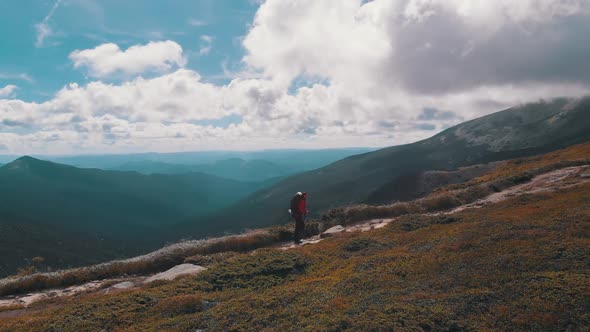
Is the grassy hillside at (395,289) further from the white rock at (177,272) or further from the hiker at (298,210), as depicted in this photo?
the hiker at (298,210)

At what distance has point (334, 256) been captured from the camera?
20.6 meters

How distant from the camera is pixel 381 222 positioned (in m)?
30.7

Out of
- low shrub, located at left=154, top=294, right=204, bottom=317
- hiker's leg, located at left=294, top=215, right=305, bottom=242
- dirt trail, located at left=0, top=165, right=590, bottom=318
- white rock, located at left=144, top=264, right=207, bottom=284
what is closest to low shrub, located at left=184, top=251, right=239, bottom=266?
white rock, located at left=144, top=264, right=207, bottom=284

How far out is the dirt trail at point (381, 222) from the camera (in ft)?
60.4

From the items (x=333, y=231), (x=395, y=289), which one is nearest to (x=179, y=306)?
(x=395, y=289)

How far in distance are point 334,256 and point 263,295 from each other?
23.3 ft

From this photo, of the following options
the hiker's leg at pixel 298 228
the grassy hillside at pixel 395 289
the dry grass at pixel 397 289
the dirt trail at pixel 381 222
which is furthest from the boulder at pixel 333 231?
the dry grass at pixel 397 289

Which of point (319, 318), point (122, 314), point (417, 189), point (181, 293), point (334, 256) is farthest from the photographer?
point (417, 189)

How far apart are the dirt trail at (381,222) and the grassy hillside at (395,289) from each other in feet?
6.99

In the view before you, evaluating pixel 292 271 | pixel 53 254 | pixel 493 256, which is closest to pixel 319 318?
pixel 292 271

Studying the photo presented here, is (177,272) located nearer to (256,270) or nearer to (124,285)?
(124,285)

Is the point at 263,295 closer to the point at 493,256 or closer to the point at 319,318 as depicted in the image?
the point at 319,318

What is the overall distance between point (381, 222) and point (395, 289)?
17.8 meters

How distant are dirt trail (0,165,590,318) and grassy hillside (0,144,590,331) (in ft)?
6.99
